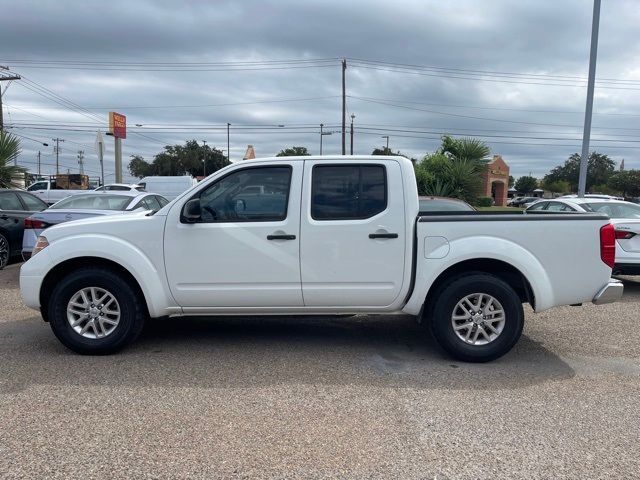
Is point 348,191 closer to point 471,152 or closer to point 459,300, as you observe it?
point 459,300

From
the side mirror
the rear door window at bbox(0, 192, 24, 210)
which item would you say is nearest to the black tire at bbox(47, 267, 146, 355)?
the side mirror

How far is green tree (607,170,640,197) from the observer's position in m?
69.8

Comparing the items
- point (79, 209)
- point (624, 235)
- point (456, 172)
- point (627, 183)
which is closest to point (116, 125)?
point (456, 172)

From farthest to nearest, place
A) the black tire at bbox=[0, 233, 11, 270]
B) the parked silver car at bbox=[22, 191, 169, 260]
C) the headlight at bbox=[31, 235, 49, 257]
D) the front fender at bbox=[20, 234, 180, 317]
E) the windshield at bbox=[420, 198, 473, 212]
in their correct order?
1. the black tire at bbox=[0, 233, 11, 270]
2. the windshield at bbox=[420, 198, 473, 212]
3. the parked silver car at bbox=[22, 191, 169, 260]
4. the headlight at bbox=[31, 235, 49, 257]
5. the front fender at bbox=[20, 234, 180, 317]

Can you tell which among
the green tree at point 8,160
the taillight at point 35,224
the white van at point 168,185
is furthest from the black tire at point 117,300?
the white van at point 168,185

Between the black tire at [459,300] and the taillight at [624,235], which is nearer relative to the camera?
the black tire at [459,300]

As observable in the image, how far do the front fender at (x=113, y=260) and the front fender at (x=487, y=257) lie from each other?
7.91 feet

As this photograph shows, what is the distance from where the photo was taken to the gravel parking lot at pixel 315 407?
10.8 feet

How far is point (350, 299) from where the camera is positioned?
16.8ft

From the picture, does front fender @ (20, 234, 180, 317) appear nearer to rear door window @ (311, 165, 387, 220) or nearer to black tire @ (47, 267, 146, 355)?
black tire @ (47, 267, 146, 355)

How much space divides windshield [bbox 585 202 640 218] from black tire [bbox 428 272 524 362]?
5.27 metres

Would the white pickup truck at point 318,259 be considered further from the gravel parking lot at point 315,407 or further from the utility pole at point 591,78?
the utility pole at point 591,78

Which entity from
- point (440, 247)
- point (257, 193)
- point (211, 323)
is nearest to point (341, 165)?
point (257, 193)

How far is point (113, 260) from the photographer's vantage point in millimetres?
5055
